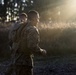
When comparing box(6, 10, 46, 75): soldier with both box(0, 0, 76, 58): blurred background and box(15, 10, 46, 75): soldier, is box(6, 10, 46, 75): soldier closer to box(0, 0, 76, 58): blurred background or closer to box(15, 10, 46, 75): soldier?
box(15, 10, 46, 75): soldier

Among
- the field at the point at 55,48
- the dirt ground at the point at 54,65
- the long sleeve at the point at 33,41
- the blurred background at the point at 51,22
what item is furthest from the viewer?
the blurred background at the point at 51,22

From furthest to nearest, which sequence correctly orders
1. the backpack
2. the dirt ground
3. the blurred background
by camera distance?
1. the blurred background
2. the dirt ground
3. the backpack

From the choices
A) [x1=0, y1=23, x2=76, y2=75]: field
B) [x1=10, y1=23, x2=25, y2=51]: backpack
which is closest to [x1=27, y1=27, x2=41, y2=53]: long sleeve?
[x1=10, y1=23, x2=25, y2=51]: backpack

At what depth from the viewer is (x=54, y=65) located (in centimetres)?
1301

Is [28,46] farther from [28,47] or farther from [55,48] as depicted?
[55,48]

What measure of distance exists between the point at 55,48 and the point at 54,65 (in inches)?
136

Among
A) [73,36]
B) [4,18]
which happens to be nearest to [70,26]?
[73,36]

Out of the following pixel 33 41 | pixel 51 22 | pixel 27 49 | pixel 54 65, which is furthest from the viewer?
pixel 51 22

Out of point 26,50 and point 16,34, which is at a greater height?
point 16,34

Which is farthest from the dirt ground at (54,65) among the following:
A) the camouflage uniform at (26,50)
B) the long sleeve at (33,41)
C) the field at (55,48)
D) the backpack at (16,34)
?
the long sleeve at (33,41)

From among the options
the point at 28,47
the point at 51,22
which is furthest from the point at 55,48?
the point at 28,47

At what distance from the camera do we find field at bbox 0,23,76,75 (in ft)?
42.8

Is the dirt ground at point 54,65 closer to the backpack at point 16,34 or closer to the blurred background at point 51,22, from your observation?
the blurred background at point 51,22

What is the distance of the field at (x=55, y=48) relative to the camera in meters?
13.0
